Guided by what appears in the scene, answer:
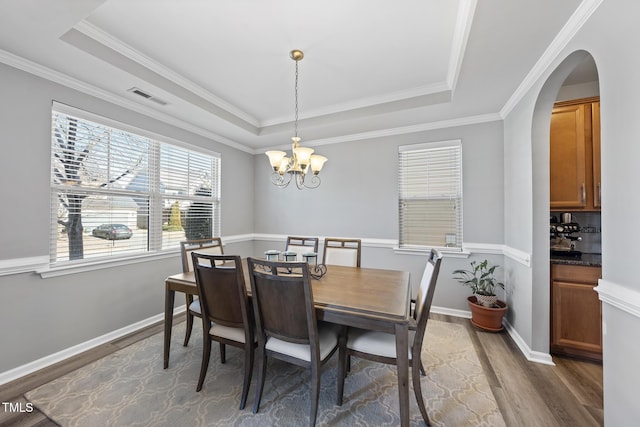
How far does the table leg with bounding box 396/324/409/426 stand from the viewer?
1.42 m

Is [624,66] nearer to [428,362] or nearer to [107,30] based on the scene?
[428,362]

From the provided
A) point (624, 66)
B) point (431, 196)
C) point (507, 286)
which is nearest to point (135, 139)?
point (431, 196)

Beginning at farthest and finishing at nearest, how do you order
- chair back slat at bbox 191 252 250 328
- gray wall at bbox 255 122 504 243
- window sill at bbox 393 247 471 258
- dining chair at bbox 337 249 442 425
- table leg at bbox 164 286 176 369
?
window sill at bbox 393 247 471 258, gray wall at bbox 255 122 504 243, table leg at bbox 164 286 176 369, chair back slat at bbox 191 252 250 328, dining chair at bbox 337 249 442 425

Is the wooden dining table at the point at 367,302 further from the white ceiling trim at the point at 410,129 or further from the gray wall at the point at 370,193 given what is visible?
the white ceiling trim at the point at 410,129

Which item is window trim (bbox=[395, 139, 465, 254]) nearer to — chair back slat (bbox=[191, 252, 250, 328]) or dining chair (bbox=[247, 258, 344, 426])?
dining chair (bbox=[247, 258, 344, 426])

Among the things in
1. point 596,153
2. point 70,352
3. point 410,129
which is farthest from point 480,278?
point 70,352

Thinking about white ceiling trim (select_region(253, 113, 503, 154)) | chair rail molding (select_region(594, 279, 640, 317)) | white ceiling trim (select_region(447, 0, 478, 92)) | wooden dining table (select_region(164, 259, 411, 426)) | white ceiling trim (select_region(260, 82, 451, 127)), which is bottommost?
wooden dining table (select_region(164, 259, 411, 426))

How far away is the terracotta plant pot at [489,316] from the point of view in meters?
2.74

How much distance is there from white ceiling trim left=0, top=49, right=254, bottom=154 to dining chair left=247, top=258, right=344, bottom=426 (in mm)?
2476

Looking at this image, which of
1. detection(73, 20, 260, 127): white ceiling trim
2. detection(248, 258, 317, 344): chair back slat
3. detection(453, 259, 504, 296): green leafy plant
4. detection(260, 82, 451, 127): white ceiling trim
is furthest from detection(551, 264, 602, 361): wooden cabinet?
detection(73, 20, 260, 127): white ceiling trim

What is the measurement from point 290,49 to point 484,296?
324 centimetres

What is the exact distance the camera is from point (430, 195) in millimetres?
3479

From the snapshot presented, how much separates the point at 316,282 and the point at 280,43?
2.03 meters

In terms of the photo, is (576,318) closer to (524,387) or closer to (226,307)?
(524,387)
